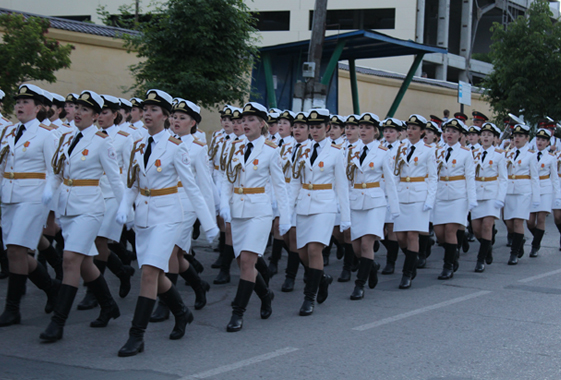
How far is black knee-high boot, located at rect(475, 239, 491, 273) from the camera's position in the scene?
9.77 m

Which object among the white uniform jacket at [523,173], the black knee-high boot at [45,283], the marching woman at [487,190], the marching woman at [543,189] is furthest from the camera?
the marching woman at [543,189]

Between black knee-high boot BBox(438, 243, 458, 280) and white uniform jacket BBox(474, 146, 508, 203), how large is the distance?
4.58 ft

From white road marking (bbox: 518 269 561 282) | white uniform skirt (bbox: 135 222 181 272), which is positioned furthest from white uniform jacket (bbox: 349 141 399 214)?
white uniform skirt (bbox: 135 222 181 272)

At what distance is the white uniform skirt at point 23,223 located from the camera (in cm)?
599

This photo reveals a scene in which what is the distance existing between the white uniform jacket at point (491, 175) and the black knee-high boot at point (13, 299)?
22.2ft

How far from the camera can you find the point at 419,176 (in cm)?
891

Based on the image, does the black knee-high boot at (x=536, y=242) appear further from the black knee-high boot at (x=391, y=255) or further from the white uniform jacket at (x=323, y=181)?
the white uniform jacket at (x=323, y=181)

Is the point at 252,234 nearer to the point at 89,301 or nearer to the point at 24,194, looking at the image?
the point at 89,301

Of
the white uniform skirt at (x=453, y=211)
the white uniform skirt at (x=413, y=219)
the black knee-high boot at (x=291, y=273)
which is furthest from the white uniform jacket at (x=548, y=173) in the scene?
the black knee-high boot at (x=291, y=273)

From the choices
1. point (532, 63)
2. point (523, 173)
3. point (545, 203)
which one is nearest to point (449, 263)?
point (523, 173)

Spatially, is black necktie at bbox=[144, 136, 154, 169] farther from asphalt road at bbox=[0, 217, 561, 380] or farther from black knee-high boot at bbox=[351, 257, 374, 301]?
black knee-high boot at bbox=[351, 257, 374, 301]

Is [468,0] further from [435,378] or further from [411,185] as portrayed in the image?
[435,378]

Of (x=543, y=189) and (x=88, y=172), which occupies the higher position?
(x=88, y=172)

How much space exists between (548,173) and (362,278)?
5956mm
